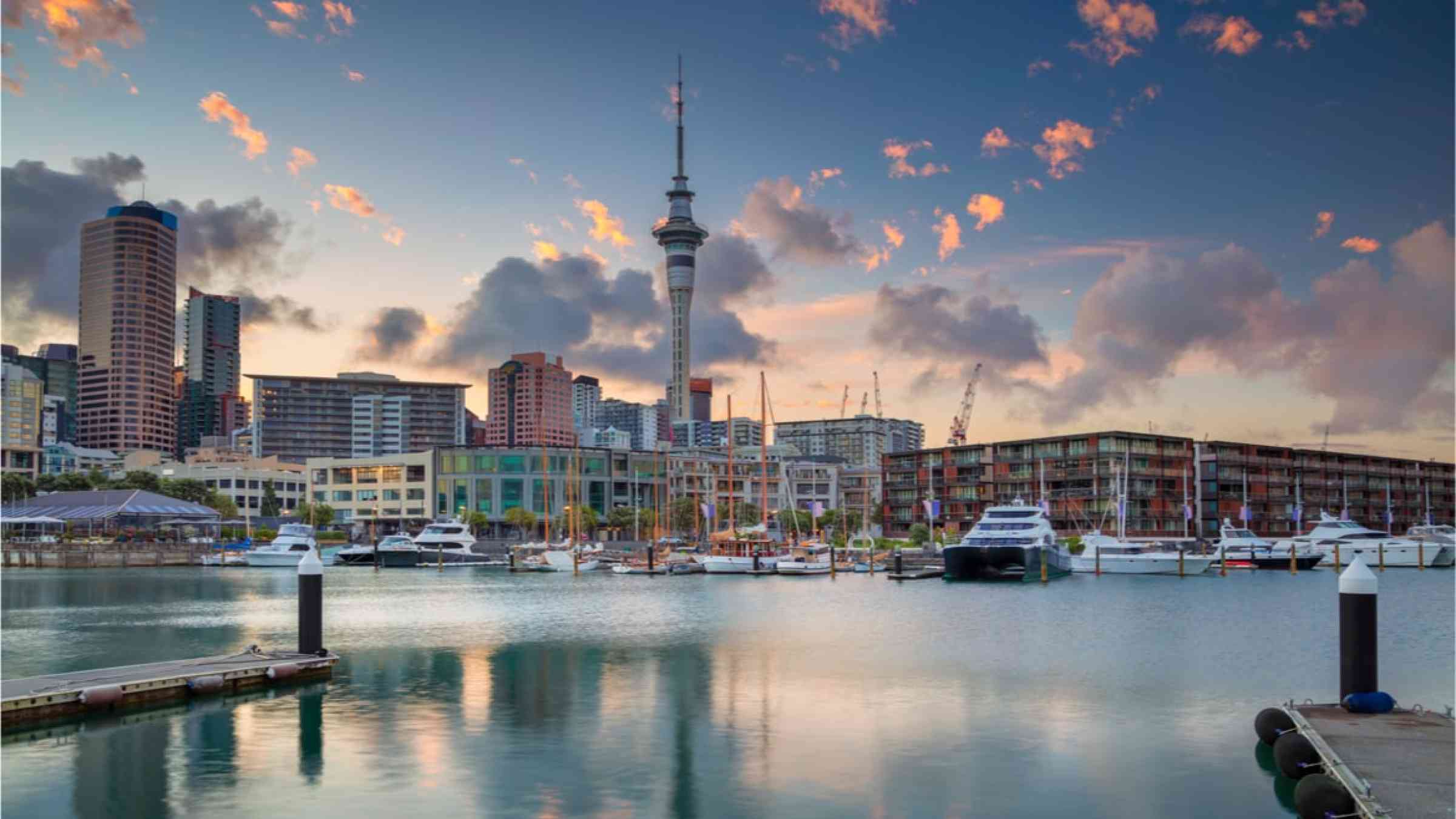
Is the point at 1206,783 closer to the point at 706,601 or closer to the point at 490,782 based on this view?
the point at 490,782

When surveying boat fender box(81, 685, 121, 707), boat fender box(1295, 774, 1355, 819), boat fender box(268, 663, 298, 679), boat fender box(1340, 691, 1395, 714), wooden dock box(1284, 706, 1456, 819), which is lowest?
boat fender box(268, 663, 298, 679)

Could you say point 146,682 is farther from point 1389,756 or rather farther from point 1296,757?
point 1389,756

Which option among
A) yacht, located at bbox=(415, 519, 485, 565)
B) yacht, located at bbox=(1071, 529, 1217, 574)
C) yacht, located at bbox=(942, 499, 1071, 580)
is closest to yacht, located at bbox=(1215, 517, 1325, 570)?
yacht, located at bbox=(1071, 529, 1217, 574)

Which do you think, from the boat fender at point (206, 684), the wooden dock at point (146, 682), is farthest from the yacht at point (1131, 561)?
the boat fender at point (206, 684)

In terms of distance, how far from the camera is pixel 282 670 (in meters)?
41.5

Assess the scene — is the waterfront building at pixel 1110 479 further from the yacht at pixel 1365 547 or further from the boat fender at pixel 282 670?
the boat fender at pixel 282 670

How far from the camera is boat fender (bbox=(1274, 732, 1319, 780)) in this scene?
87.4 feet

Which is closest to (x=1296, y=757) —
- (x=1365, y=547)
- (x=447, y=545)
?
(x=1365, y=547)

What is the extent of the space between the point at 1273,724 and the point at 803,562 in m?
96.6

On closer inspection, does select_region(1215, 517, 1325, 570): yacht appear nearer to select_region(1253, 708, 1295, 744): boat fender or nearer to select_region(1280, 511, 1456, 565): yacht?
select_region(1280, 511, 1456, 565): yacht

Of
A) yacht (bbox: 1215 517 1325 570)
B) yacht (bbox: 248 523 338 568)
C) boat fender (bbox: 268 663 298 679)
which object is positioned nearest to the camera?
boat fender (bbox: 268 663 298 679)

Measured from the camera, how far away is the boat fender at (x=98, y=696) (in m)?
34.7

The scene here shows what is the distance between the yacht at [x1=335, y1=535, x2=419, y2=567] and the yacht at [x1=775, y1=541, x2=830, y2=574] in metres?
51.5

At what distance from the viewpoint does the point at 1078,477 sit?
190 metres
